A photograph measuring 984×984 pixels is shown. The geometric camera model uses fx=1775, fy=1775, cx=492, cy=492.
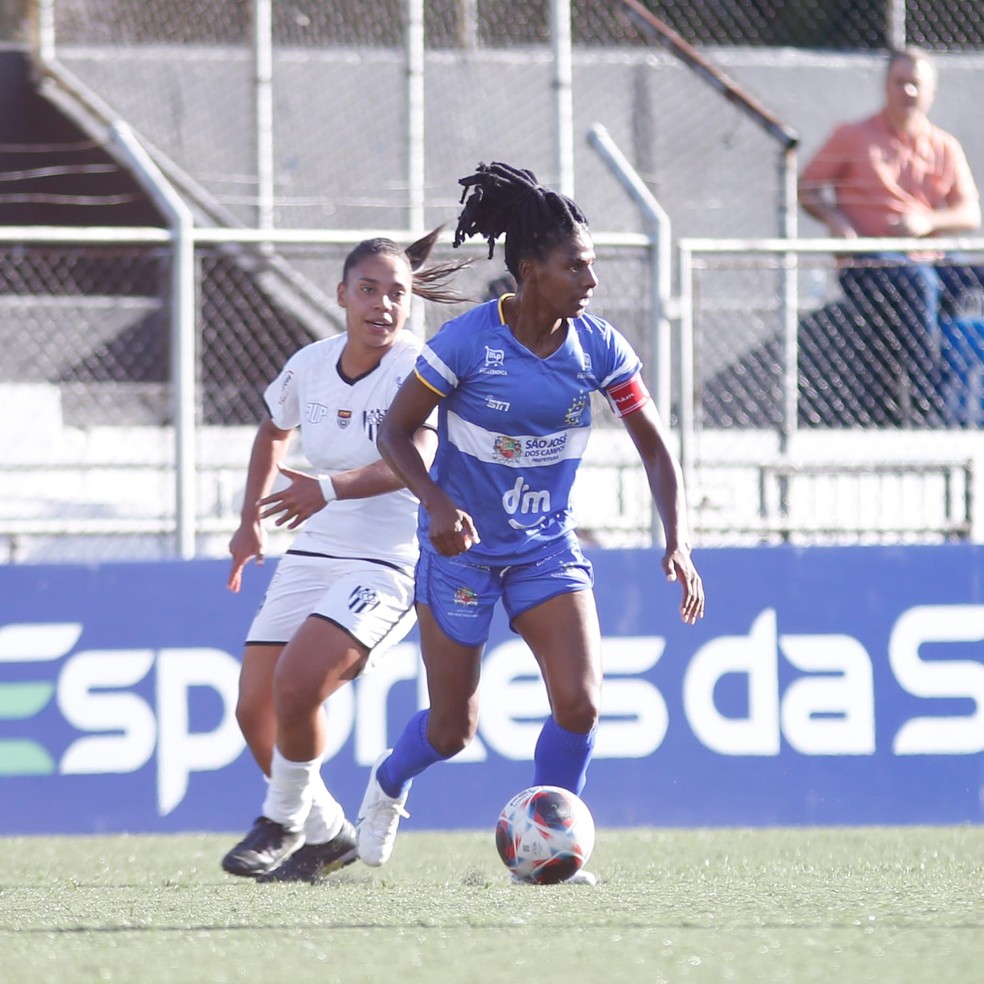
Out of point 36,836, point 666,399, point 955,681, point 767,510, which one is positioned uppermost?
point 666,399

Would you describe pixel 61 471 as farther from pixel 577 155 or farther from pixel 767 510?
pixel 577 155

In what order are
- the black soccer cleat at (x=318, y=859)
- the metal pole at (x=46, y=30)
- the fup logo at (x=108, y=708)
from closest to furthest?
the black soccer cleat at (x=318, y=859) < the fup logo at (x=108, y=708) < the metal pole at (x=46, y=30)

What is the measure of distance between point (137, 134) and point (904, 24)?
209 inches

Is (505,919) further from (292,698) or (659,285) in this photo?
(659,285)

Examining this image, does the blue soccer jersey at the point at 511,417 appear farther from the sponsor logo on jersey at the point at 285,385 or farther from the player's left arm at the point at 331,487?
the sponsor logo on jersey at the point at 285,385

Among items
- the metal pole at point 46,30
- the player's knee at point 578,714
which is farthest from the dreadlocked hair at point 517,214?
the metal pole at point 46,30

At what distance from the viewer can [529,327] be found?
5.47 meters

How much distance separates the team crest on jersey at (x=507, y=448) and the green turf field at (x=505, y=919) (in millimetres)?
1341

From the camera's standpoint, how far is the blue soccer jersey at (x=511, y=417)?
17.8 ft

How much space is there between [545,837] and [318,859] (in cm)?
127

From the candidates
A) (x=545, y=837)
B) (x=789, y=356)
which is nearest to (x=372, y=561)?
(x=545, y=837)

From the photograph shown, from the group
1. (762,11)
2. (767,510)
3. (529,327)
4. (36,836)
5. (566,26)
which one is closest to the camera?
(529,327)

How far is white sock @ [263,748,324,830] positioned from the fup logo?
1661mm

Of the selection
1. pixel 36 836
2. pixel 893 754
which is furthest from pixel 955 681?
pixel 36 836
